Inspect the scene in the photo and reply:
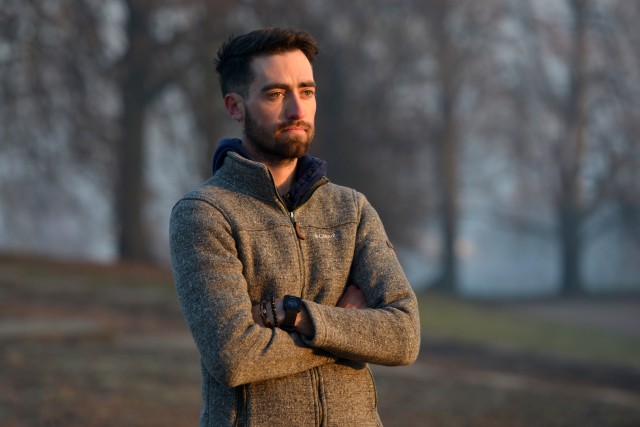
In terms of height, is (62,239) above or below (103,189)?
below

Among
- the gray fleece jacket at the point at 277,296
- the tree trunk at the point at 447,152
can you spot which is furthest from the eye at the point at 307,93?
the tree trunk at the point at 447,152

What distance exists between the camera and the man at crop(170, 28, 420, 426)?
2.99 meters

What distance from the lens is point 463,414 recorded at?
9.77 meters

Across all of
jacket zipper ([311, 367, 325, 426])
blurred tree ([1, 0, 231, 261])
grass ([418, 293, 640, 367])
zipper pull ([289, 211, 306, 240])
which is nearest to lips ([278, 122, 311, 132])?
zipper pull ([289, 211, 306, 240])

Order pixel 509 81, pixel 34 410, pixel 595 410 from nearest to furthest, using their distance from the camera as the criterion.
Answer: pixel 34 410, pixel 595 410, pixel 509 81

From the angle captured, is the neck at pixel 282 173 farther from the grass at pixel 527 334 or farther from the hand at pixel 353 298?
the grass at pixel 527 334

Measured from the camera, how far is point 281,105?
10.4 feet

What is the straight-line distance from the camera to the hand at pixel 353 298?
10.7 ft

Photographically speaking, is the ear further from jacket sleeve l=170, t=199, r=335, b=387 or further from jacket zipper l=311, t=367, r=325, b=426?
jacket zipper l=311, t=367, r=325, b=426

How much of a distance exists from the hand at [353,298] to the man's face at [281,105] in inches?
19.4

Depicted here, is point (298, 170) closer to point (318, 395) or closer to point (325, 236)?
point (325, 236)

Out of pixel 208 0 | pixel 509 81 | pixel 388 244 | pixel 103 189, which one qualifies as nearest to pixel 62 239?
pixel 103 189

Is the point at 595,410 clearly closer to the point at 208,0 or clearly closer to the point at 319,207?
the point at 319,207

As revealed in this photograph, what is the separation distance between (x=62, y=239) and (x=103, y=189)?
1625 cm
